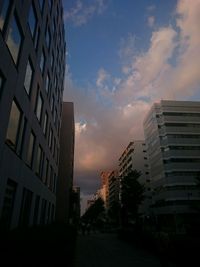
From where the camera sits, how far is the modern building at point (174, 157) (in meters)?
59.4

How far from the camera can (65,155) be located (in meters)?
44.7

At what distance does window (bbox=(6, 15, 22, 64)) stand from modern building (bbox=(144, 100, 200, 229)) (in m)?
56.2

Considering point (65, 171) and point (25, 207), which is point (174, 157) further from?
point (25, 207)

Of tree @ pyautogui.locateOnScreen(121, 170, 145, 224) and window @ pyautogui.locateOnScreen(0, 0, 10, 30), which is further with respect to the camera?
tree @ pyautogui.locateOnScreen(121, 170, 145, 224)

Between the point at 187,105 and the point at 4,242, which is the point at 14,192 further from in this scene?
the point at 187,105

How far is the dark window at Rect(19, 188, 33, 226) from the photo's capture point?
45.9 feet

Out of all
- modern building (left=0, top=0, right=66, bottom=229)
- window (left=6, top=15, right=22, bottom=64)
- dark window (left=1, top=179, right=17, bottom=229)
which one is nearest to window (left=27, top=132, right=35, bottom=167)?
modern building (left=0, top=0, right=66, bottom=229)

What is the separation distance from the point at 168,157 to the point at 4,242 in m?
64.2

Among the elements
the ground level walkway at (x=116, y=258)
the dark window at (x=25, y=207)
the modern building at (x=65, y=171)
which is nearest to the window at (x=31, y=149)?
the dark window at (x=25, y=207)

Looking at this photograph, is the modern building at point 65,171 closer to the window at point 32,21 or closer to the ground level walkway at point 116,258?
the ground level walkway at point 116,258

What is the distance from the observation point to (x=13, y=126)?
1189cm

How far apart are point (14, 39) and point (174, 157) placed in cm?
5896

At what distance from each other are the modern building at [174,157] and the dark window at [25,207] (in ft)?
163

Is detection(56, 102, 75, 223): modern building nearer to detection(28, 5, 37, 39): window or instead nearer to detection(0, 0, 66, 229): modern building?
detection(0, 0, 66, 229): modern building
